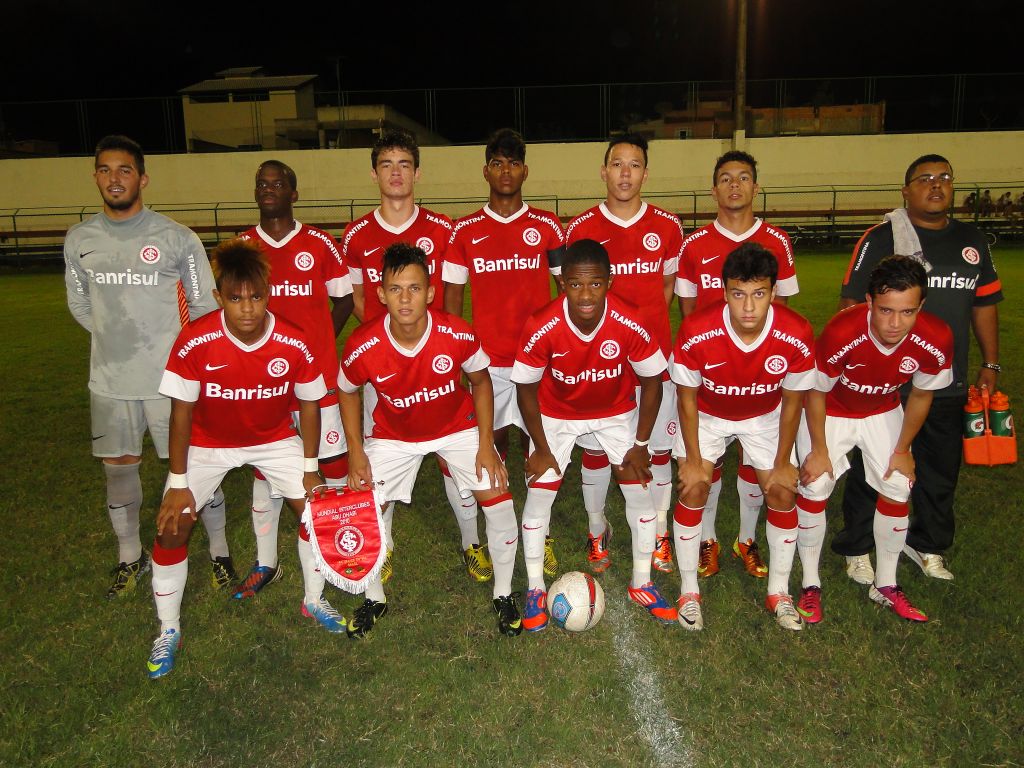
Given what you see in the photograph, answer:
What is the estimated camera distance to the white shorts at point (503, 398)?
459 centimetres

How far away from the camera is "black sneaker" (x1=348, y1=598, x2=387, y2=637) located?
3.74 metres

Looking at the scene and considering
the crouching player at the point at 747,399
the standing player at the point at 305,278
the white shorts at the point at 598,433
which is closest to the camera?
the crouching player at the point at 747,399

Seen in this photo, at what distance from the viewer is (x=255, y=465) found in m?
3.82

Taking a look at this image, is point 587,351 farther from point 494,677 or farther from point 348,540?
point 494,677

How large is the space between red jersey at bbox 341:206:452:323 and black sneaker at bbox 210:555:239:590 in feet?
5.28

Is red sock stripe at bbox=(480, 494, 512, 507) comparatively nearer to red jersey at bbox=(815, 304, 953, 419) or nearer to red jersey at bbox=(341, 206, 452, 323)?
red jersey at bbox=(341, 206, 452, 323)

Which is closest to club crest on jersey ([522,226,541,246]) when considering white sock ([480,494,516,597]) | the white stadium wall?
white sock ([480,494,516,597])

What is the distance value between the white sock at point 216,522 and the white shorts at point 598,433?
177 centimetres

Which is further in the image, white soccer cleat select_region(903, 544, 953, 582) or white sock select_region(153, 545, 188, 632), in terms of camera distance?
white soccer cleat select_region(903, 544, 953, 582)

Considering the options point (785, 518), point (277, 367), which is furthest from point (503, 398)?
point (785, 518)

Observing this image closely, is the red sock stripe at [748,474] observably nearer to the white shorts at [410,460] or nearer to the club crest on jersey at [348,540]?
the white shorts at [410,460]

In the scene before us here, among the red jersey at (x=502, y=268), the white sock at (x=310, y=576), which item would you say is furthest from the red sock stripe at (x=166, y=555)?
the red jersey at (x=502, y=268)

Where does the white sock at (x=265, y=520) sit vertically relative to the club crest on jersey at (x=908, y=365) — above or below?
below

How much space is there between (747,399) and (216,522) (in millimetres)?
2920
